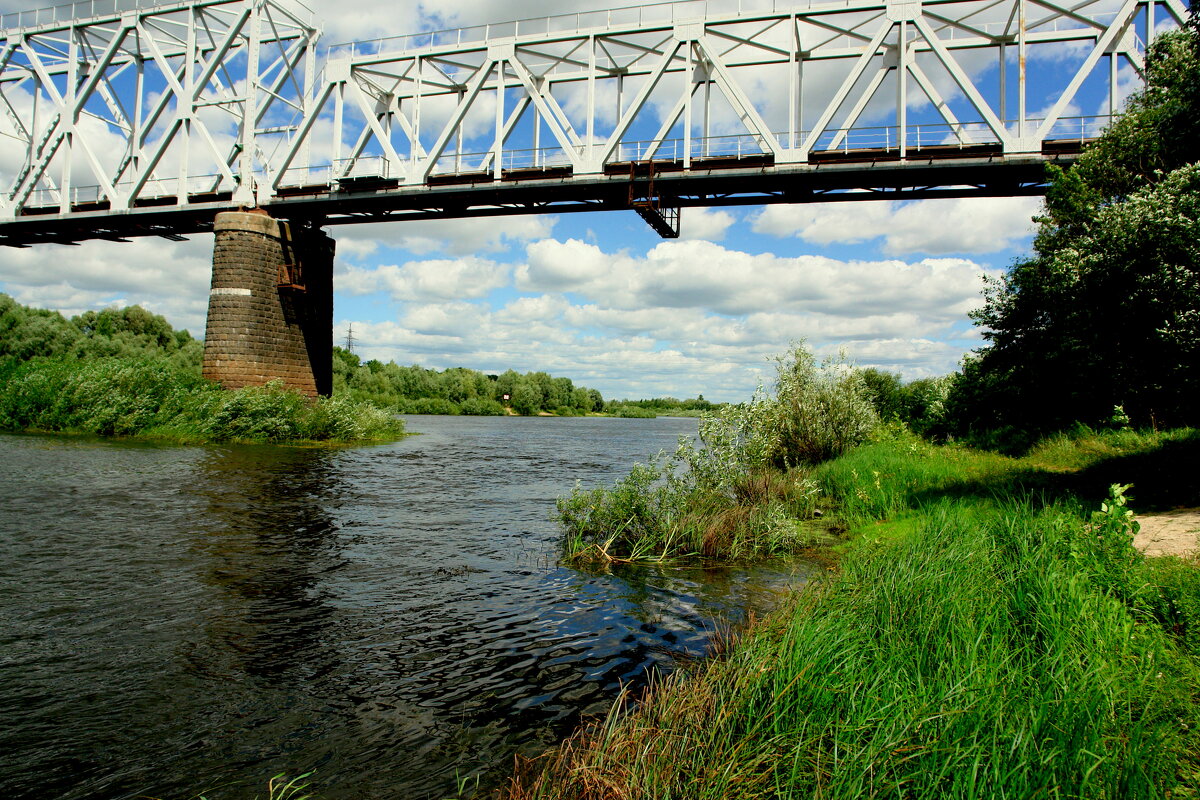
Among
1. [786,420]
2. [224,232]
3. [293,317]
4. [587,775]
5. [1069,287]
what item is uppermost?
[224,232]

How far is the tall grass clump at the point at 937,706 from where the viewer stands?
368cm

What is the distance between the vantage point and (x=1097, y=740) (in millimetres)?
3664

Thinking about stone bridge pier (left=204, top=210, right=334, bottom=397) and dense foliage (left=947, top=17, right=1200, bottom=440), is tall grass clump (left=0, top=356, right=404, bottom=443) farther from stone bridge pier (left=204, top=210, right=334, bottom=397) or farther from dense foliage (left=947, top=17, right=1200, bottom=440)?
dense foliage (left=947, top=17, right=1200, bottom=440)

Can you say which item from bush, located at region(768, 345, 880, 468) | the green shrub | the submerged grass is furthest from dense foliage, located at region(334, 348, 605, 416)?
the submerged grass

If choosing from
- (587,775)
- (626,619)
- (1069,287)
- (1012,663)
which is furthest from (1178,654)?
(1069,287)

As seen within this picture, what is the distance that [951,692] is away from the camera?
4.21m

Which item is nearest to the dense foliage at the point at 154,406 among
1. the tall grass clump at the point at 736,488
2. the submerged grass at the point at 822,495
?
the tall grass clump at the point at 736,488

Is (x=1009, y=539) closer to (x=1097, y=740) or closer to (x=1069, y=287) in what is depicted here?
(x=1097, y=740)

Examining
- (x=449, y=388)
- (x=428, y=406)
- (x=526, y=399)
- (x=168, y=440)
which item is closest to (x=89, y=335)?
(x=428, y=406)

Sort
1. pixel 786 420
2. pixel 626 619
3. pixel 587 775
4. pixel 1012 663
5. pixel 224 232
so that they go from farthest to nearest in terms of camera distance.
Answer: pixel 224 232 → pixel 786 420 → pixel 626 619 → pixel 1012 663 → pixel 587 775

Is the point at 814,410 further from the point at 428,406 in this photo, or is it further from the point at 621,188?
the point at 428,406

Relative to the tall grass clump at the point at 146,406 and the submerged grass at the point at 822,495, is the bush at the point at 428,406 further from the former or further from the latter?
the submerged grass at the point at 822,495

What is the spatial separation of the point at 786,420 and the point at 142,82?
4535 cm

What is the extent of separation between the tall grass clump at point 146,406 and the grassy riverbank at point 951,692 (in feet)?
102
